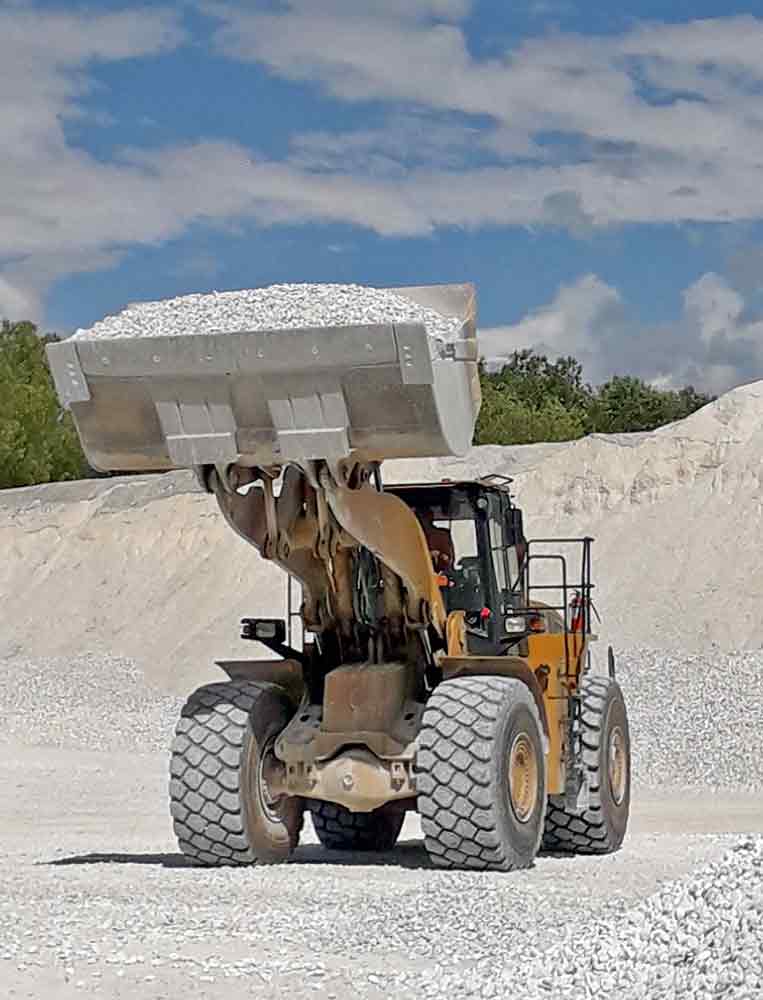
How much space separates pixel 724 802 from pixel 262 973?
38.9ft

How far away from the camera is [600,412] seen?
67.8 metres

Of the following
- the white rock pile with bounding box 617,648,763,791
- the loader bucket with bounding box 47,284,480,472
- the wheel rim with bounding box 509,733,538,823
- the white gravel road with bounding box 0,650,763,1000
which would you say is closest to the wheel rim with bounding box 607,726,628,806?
the white gravel road with bounding box 0,650,763,1000

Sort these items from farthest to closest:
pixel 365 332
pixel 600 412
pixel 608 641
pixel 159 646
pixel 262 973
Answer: pixel 600 412 < pixel 159 646 < pixel 608 641 < pixel 365 332 < pixel 262 973

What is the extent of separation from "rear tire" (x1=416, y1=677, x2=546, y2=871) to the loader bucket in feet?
5.65

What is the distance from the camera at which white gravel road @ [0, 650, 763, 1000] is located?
749 cm

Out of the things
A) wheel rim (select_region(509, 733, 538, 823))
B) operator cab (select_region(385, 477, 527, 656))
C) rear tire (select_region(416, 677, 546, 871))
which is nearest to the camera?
rear tire (select_region(416, 677, 546, 871))

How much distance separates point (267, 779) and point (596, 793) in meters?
2.57

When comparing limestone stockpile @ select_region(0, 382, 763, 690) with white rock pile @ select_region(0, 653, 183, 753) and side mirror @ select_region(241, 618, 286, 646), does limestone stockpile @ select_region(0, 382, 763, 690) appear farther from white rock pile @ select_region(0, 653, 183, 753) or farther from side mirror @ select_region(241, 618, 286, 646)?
side mirror @ select_region(241, 618, 286, 646)

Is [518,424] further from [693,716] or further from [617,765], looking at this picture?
[617,765]

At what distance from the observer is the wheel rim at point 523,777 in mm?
11875

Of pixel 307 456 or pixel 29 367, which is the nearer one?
pixel 307 456

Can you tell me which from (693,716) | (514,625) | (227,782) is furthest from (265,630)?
(693,716)

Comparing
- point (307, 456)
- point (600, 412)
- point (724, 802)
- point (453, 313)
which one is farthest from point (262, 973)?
point (600, 412)

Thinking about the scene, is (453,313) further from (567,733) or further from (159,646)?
(159,646)
